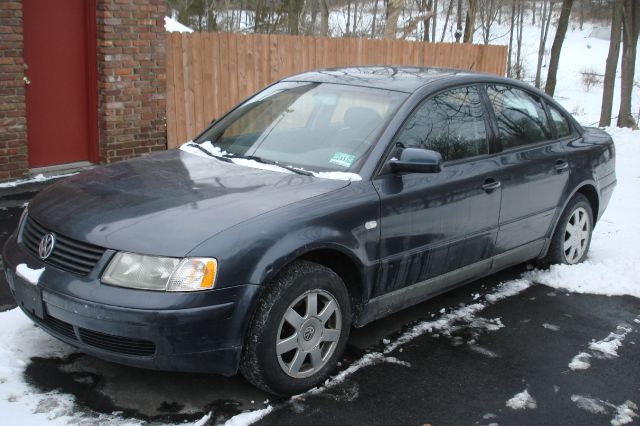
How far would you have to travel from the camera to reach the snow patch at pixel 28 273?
3.64 m

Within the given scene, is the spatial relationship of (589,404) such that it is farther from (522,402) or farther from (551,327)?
(551,327)

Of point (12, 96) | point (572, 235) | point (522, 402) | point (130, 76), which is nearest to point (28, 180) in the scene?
point (12, 96)

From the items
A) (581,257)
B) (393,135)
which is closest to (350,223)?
(393,135)

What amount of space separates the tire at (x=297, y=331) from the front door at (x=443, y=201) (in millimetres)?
464

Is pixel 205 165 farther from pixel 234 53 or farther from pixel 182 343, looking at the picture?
pixel 234 53

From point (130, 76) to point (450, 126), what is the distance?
5212 millimetres

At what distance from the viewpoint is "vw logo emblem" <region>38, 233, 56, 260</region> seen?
369cm

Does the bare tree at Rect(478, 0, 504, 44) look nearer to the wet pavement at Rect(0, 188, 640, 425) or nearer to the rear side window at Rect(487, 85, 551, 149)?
the rear side window at Rect(487, 85, 551, 149)

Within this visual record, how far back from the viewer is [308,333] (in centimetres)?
381

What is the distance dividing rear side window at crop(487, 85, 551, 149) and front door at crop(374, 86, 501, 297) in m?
0.23

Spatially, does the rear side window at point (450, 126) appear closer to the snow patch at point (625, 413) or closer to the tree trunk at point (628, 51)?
the snow patch at point (625, 413)

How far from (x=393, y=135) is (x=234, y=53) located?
21.9 feet

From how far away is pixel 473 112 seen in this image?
5.06m

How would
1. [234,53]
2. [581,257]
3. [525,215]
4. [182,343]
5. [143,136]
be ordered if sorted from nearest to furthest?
[182,343] → [525,215] → [581,257] → [143,136] → [234,53]
